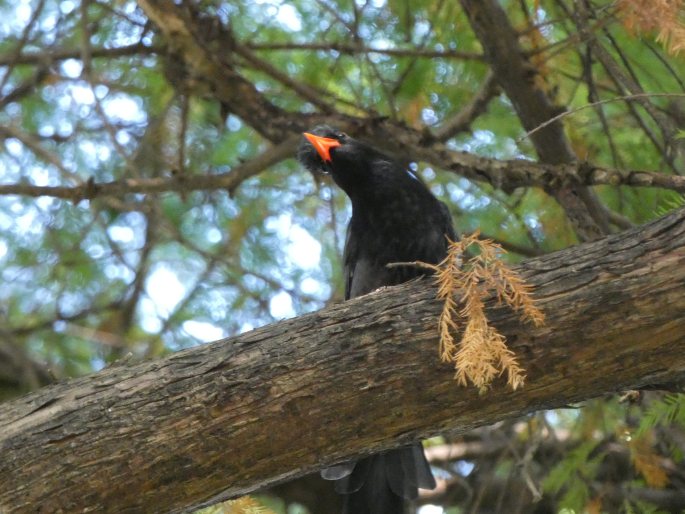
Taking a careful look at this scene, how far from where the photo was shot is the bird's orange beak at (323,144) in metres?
3.73

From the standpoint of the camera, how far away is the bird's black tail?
123 inches

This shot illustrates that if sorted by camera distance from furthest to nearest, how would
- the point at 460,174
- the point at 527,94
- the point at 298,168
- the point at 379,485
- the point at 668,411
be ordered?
the point at 298,168
the point at 460,174
the point at 527,94
the point at 379,485
the point at 668,411

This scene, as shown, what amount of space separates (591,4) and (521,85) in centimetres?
A: 41

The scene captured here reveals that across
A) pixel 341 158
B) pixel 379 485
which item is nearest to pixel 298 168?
pixel 341 158

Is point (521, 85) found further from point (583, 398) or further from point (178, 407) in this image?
point (178, 407)

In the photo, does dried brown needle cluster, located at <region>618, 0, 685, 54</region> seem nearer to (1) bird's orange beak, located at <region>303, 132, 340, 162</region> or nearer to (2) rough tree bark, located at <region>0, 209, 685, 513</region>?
(2) rough tree bark, located at <region>0, 209, 685, 513</region>

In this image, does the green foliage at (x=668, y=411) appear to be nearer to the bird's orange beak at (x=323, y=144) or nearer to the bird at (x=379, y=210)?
the bird at (x=379, y=210)

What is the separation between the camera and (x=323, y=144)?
3.75m

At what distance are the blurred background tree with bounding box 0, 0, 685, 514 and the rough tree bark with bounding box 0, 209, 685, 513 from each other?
0.90m

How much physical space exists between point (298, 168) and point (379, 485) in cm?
236

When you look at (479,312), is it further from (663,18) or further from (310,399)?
(663,18)

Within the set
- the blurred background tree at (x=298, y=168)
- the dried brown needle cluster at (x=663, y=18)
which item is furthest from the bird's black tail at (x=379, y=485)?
the dried brown needle cluster at (x=663, y=18)

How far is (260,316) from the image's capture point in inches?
188

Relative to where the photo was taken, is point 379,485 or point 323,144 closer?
point 379,485
